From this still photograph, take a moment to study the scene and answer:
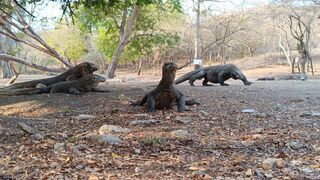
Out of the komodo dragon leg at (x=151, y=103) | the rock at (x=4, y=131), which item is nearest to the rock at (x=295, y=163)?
the rock at (x=4, y=131)

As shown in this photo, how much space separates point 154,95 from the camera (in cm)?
657

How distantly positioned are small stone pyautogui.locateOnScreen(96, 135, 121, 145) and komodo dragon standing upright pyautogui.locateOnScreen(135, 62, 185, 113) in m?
2.34

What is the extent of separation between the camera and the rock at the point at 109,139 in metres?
3.97

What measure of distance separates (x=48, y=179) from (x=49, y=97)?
20.8 feet

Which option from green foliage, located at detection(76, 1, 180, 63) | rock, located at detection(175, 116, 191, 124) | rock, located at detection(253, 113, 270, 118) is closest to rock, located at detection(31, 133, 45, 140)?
rock, located at detection(175, 116, 191, 124)

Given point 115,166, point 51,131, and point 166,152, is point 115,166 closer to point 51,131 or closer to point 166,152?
point 166,152

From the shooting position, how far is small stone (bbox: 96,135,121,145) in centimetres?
397

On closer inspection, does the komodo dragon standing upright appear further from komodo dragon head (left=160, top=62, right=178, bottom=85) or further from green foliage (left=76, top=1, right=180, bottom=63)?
green foliage (left=76, top=1, right=180, bottom=63)

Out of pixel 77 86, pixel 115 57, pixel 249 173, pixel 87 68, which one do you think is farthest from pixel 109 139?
pixel 115 57

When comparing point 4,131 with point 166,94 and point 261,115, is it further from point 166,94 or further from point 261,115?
point 261,115

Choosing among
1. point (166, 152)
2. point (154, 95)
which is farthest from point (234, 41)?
point (166, 152)

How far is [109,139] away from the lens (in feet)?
13.2

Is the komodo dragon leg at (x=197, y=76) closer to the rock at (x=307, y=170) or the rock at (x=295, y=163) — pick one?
the rock at (x=295, y=163)

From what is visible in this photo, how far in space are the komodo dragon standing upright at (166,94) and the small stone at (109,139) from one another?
7.68ft
